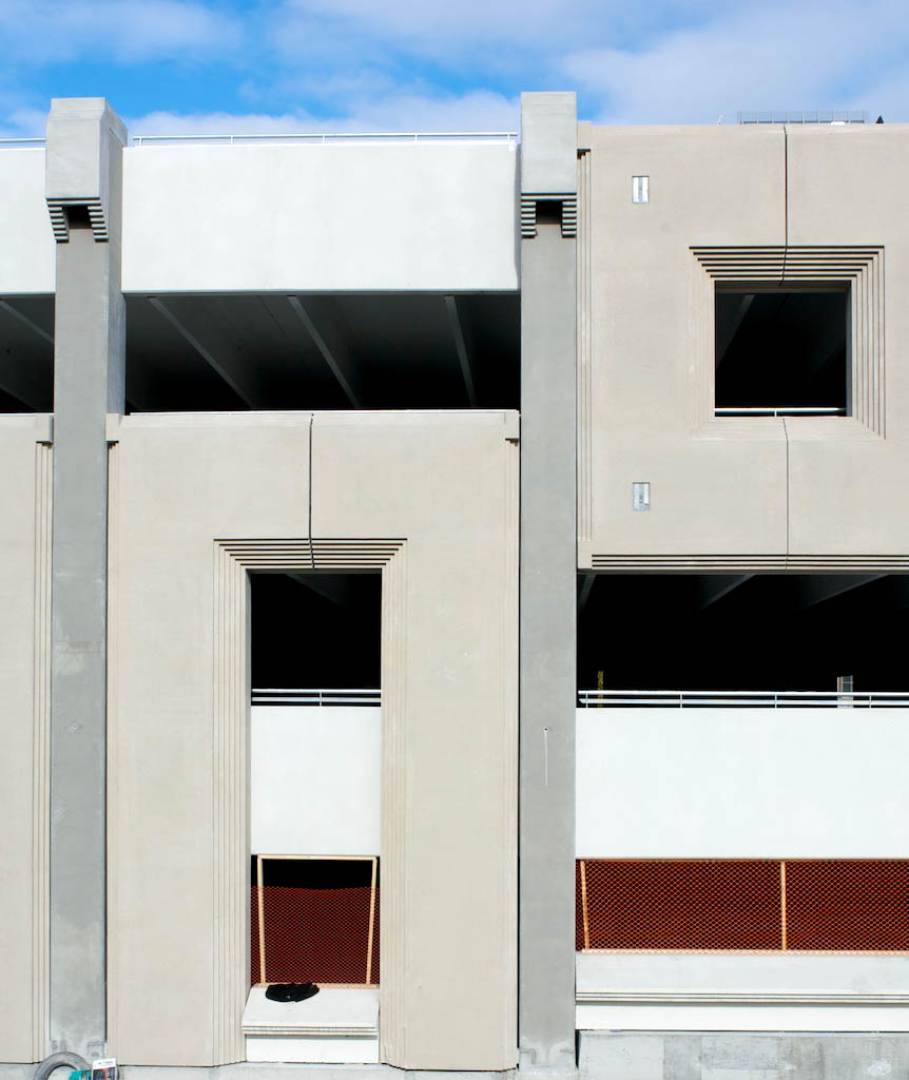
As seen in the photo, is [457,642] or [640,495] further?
[640,495]

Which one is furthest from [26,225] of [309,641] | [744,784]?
[309,641]

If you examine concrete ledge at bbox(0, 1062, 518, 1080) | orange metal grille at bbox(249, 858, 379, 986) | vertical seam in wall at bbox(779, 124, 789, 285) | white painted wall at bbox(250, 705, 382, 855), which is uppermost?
vertical seam in wall at bbox(779, 124, 789, 285)

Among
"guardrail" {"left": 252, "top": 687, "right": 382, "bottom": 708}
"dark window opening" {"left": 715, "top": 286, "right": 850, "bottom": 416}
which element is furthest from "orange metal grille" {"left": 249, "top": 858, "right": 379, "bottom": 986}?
"dark window opening" {"left": 715, "top": 286, "right": 850, "bottom": 416}

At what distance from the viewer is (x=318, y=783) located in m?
12.5

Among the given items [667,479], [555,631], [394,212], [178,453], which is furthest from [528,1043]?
[394,212]

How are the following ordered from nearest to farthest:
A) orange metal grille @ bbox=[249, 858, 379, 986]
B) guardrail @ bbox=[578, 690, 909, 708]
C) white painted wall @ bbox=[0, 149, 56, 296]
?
guardrail @ bbox=[578, 690, 909, 708]
orange metal grille @ bbox=[249, 858, 379, 986]
white painted wall @ bbox=[0, 149, 56, 296]

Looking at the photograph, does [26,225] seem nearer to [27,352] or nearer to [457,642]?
[27,352]

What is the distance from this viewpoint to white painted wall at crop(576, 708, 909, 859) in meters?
12.3

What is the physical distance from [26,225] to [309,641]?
13.6 m

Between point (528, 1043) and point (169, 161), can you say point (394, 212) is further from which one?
point (528, 1043)

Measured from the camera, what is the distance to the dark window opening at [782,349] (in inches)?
545

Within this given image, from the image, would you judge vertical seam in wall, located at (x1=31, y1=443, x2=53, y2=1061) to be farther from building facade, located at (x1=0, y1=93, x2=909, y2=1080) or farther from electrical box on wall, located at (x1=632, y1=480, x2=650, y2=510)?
electrical box on wall, located at (x1=632, y1=480, x2=650, y2=510)

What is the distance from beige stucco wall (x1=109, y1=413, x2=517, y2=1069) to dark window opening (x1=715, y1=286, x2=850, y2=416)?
14.6ft

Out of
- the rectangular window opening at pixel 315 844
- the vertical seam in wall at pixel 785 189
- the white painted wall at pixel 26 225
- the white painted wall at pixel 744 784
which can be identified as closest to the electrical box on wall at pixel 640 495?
the white painted wall at pixel 744 784
